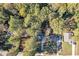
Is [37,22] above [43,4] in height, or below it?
below

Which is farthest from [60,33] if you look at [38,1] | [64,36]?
[38,1]

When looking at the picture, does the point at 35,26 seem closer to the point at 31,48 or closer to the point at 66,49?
the point at 31,48

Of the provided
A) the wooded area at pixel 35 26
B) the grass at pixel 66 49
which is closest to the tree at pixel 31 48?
the wooded area at pixel 35 26

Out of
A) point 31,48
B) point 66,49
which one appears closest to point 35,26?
point 31,48

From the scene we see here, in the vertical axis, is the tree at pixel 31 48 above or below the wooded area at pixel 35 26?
below

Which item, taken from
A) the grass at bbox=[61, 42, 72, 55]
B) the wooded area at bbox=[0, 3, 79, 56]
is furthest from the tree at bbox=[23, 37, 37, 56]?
the grass at bbox=[61, 42, 72, 55]

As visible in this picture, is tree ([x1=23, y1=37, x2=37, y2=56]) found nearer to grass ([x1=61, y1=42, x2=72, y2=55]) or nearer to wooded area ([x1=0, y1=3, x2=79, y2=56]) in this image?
wooded area ([x1=0, y1=3, x2=79, y2=56])

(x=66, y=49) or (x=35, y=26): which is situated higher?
(x=35, y=26)

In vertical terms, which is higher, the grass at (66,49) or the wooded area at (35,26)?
the wooded area at (35,26)

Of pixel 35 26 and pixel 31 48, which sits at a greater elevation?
pixel 35 26

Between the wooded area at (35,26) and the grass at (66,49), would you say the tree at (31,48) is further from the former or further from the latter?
the grass at (66,49)

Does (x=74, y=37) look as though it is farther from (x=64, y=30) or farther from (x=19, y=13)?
(x=19, y=13)
